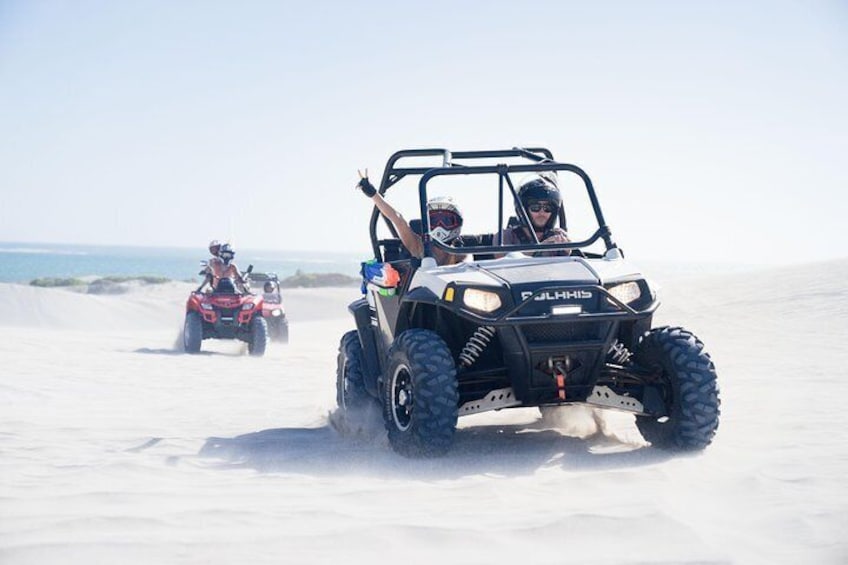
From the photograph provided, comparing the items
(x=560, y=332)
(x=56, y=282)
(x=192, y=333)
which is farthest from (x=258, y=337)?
(x=56, y=282)

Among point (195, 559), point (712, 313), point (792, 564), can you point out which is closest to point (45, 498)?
point (195, 559)

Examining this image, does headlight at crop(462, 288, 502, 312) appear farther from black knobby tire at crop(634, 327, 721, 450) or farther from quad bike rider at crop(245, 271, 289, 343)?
quad bike rider at crop(245, 271, 289, 343)

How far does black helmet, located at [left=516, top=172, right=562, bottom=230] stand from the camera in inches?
282

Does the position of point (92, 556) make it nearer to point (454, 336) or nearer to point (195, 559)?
point (195, 559)

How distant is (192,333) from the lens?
15539 millimetres

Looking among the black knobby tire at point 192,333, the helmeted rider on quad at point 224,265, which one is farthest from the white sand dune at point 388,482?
the helmeted rider on quad at point 224,265

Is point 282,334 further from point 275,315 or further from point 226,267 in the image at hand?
point 226,267

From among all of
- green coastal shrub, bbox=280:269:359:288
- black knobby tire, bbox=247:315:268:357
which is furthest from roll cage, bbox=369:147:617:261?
green coastal shrub, bbox=280:269:359:288

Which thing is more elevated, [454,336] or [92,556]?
[454,336]

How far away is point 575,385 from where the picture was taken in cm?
610

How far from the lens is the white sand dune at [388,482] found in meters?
4.07

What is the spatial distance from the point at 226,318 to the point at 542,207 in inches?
369

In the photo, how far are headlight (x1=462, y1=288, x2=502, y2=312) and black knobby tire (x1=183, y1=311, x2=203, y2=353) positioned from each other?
10183 mm

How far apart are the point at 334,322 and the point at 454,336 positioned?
70.7 ft
